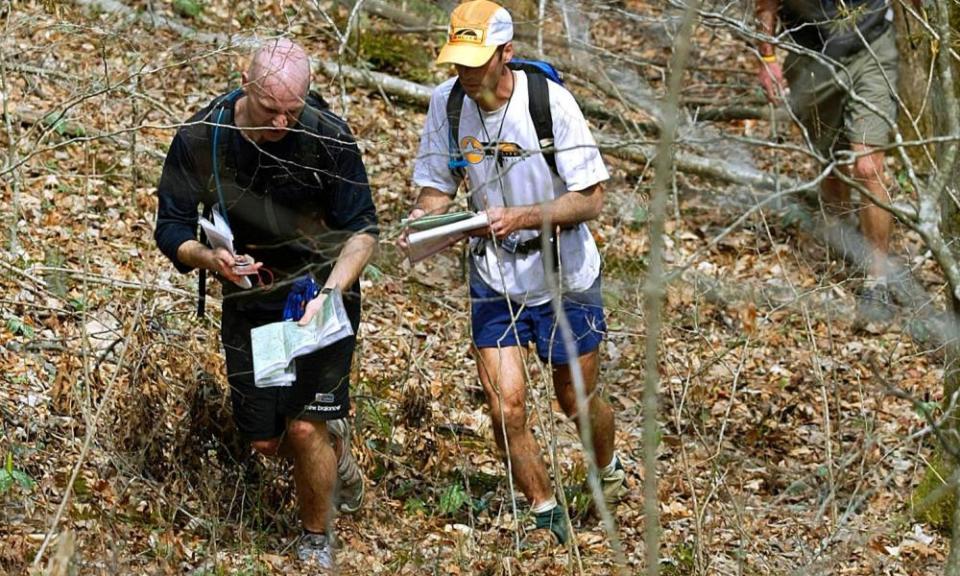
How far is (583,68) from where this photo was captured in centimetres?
961

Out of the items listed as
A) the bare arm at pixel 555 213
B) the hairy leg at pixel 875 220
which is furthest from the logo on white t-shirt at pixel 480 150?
the hairy leg at pixel 875 220

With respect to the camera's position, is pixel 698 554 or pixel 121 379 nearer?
pixel 698 554

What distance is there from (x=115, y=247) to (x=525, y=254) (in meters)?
3.28

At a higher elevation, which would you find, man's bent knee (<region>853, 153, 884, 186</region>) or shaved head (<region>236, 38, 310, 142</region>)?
shaved head (<region>236, 38, 310, 142</region>)

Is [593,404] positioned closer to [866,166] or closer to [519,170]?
[519,170]

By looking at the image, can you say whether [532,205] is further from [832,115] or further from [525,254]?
[832,115]

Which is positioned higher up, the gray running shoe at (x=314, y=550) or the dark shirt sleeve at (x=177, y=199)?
the dark shirt sleeve at (x=177, y=199)

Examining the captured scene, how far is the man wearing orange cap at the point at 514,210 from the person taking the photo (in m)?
5.18

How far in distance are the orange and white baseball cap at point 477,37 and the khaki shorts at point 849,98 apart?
323 cm

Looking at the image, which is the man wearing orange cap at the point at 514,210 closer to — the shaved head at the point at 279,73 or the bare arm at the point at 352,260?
the bare arm at the point at 352,260

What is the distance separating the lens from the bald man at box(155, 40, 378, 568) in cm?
503

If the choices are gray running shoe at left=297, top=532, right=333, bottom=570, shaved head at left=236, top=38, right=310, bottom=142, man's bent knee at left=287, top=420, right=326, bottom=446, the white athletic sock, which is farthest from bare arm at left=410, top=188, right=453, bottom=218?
gray running shoe at left=297, top=532, right=333, bottom=570

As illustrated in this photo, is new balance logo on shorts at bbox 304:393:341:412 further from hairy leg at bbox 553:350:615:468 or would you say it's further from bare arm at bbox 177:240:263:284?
hairy leg at bbox 553:350:615:468

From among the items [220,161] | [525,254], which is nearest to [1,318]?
[220,161]
